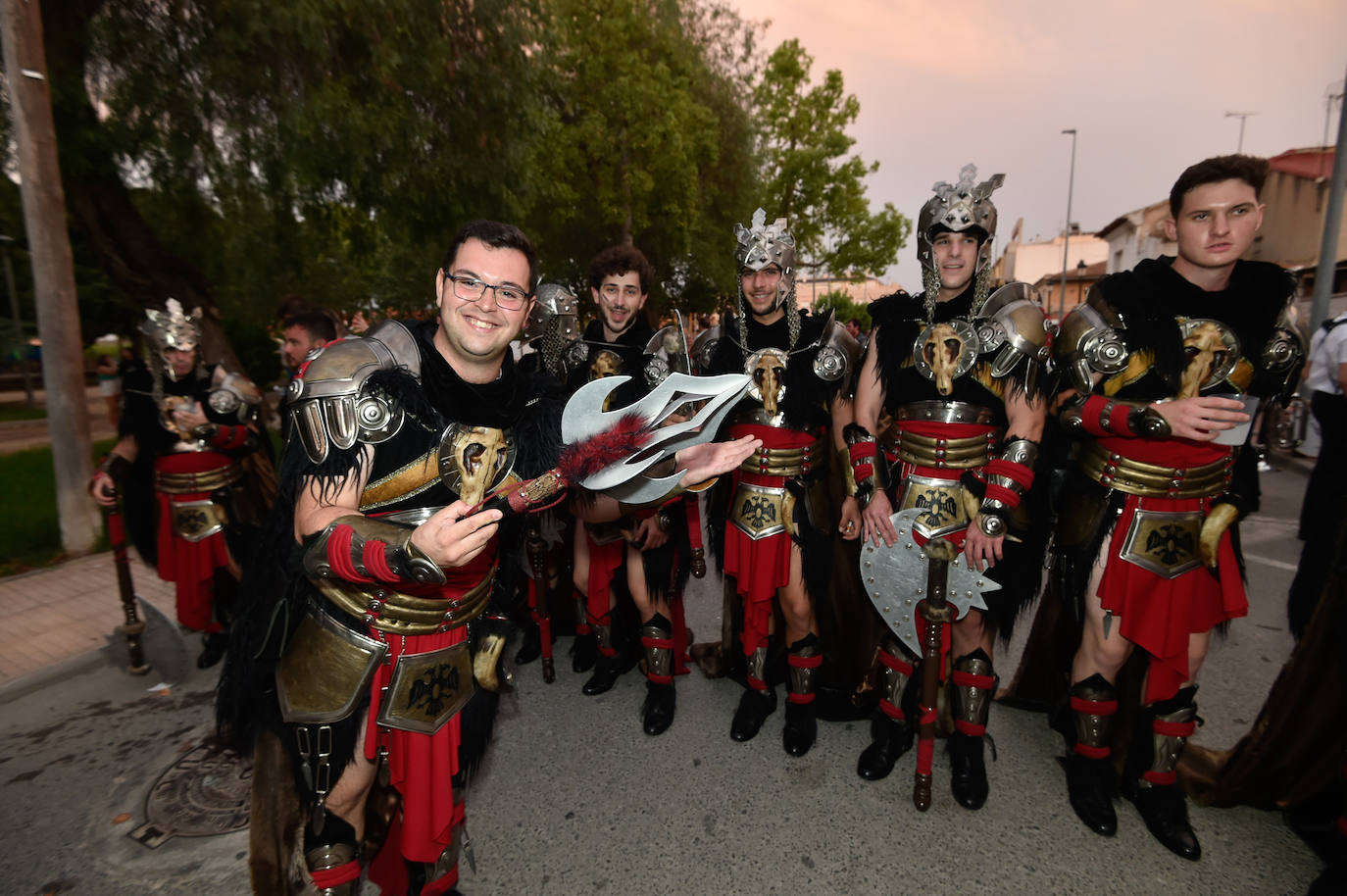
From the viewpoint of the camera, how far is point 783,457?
313 centimetres

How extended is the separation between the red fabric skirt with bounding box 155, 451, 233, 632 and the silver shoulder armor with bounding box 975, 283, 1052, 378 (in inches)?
170

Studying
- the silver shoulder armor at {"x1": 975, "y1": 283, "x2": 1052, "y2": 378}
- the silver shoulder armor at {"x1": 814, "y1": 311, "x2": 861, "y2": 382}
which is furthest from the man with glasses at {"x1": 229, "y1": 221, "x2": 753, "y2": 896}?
the silver shoulder armor at {"x1": 975, "y1": 283, "x2": 1052, "y2": 378}

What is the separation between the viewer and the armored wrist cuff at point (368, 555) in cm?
151

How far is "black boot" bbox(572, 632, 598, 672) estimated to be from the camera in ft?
13.5

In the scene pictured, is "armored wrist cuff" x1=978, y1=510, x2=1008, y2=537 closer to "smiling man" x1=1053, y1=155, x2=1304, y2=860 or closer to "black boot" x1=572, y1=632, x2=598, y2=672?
"smiling man" x1=1053, y1=155, x2=1304, y2=860

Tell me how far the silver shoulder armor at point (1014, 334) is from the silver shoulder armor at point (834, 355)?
620 mm

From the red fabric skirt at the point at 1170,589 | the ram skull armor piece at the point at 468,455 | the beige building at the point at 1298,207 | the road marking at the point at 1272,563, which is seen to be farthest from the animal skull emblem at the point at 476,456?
the beige building at the point at 1298,207

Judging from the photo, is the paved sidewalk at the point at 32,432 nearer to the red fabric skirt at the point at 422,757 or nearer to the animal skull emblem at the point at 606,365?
the animal skull emblem at the point at 606,365

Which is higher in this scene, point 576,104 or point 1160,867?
point 576,104

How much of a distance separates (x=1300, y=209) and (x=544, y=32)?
2363 centimetres

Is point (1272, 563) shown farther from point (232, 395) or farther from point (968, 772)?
point (232, 395)

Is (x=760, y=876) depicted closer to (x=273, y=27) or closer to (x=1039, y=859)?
(x=1039, y=859)

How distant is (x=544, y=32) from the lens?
9227 millimetres

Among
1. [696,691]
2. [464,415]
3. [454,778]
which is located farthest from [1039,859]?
[464,415]
